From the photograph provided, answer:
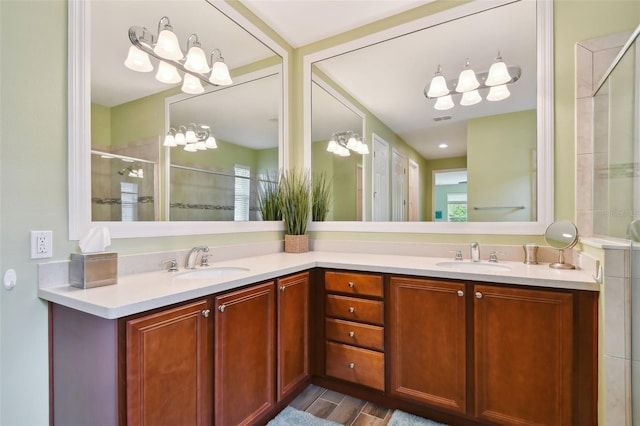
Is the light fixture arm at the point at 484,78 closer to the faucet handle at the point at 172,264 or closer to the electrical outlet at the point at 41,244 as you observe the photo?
the faucet handle at the point at 172,264

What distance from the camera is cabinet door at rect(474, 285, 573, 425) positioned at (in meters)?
1.45

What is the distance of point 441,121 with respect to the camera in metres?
2.22

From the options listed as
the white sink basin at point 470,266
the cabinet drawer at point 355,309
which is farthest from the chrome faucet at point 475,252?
the cabinet drawer at point 355,309

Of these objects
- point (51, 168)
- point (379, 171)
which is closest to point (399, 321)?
point (379, 171)

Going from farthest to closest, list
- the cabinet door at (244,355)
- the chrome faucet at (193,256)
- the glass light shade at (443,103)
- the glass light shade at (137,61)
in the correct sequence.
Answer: the glass light shade at (443,103)
the chrome faucet at (193,256)
the glass light shade at (137,61)
the cabinet door at (244,355)

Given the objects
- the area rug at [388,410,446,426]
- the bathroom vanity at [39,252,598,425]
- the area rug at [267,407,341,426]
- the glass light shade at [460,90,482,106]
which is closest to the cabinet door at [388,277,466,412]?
the bathroom vanity at [39,252,598,425]

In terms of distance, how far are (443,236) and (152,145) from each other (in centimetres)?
194

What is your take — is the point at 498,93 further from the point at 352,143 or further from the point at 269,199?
the point at 269,199

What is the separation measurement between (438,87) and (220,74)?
151 centimetres

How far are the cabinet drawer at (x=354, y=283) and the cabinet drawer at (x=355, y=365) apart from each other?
1.16 feet

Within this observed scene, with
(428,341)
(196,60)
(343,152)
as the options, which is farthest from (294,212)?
(428,341)

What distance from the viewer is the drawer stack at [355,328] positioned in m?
1.85

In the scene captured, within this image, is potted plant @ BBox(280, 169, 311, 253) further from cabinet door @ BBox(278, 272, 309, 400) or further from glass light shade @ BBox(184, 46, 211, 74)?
glass light shade @ BBox(184, 46, 211, 74)

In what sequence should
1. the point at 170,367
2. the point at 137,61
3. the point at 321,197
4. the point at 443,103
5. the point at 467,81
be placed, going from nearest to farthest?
the point at 170,367 < the point at 137,61 < the point at 467,81 < the point at 443,103 < the point at 321,197
